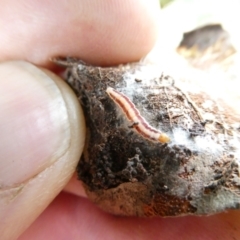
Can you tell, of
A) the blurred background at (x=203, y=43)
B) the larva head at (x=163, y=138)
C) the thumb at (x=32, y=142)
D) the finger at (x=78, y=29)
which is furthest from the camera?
the blurred background at (x=203, y=43)

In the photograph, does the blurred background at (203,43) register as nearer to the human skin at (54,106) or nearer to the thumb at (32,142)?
the human skin at (54,106)

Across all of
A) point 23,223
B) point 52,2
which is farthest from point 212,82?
point 23,223

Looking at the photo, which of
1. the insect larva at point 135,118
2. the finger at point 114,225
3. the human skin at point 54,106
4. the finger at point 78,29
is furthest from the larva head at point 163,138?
the finger at point 78,29

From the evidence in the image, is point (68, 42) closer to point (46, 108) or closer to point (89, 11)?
point (89, 11)

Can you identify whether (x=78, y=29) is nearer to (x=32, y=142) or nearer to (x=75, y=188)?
(x=32, y=142)

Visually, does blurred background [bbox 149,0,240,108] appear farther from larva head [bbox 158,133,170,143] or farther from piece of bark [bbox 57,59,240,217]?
larva head [bbox 158,133,170,143]

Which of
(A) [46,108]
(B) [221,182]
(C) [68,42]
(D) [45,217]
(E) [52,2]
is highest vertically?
(E) [52,2]

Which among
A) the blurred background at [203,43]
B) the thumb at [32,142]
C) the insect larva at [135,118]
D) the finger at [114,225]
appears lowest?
the finger at [114,225]
